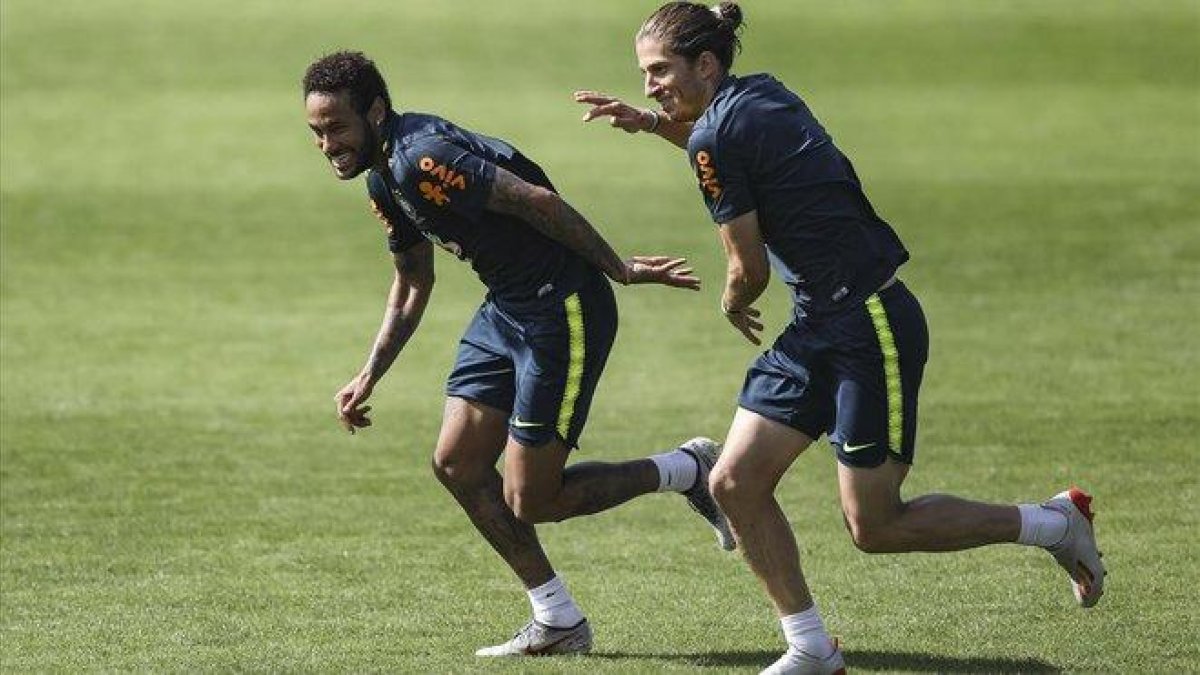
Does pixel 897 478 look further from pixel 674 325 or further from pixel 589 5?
pixel 589 5

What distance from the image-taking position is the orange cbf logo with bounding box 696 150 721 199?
318 inches

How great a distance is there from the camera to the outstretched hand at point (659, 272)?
881cm

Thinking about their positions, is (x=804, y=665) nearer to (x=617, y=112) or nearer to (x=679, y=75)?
(x=679, y=75)

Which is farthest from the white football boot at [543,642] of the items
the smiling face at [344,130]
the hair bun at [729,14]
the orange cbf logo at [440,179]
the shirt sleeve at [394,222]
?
the hair bun at [729,14]

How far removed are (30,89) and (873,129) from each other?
41.9 feet

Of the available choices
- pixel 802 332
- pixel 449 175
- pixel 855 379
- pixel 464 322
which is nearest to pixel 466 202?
pixel 449 175

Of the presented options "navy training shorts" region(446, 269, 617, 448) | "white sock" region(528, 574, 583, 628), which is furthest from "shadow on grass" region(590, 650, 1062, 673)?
"navy training shorts" region(446, 269, 617, 448)

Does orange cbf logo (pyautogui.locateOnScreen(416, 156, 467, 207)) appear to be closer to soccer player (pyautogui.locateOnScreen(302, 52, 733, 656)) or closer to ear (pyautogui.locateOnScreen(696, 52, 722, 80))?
soccer player (pyautogui.locateOnScreen(302, 52, 733, 656))

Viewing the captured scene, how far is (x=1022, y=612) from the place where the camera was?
9695mm

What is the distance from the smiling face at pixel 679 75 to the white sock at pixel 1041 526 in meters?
1.93

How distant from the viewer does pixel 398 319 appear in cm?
959

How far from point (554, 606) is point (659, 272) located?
4.55 ft

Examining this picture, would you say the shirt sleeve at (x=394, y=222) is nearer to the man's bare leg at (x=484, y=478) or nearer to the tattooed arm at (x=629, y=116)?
the man's bare leg at (x=484, y=478)

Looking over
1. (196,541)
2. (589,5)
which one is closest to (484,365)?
(196,541)
